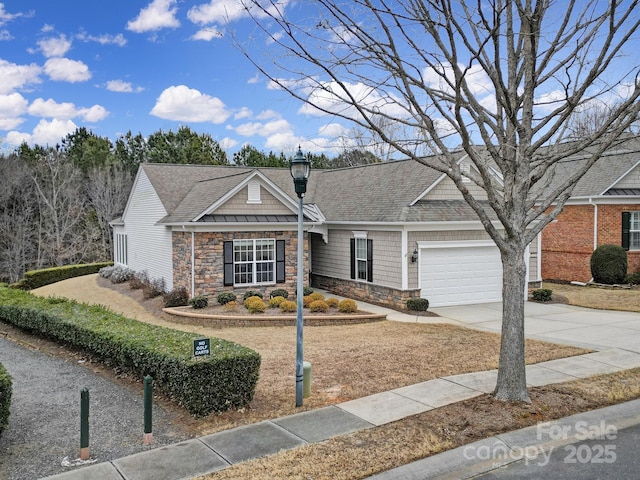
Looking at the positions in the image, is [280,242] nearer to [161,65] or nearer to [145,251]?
[145,251]

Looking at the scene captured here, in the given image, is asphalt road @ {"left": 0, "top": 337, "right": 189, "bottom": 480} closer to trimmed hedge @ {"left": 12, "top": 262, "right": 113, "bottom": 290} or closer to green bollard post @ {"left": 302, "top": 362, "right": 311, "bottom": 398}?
green bollard post @ {"left": 302, "top": 362, "right": 311, "bottom": 398}

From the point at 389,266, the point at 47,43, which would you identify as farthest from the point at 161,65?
the point at 389,266

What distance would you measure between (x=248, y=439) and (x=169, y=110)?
4471 centimetres

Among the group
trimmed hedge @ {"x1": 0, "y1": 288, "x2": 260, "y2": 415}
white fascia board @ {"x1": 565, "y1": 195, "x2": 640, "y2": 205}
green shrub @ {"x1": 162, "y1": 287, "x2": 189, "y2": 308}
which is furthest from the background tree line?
trimmed hedge @ {"x1": 0, "y1": 288, "x2": 260, "y2": 415}

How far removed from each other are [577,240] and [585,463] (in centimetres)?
1918

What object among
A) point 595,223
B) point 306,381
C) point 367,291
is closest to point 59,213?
point 367,291

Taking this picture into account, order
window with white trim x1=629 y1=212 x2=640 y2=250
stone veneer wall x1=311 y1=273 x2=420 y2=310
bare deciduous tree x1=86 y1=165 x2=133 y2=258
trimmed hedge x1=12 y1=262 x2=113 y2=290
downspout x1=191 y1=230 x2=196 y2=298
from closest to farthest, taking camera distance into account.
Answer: stone veneer wall x1=311 y1=273 x2=420 y2=310, downspout x1=191 y1=230 x2=196 y2=298, window with white trim x1=629 y1=212 x2=640 y2=250, trimmed hedge x1=12 y1=262 x2=113 y2=290, bare deciduous tree x1=86 y1=165 x2=133 y2=258

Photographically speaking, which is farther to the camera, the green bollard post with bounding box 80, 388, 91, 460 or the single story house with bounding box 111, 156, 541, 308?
the single story house with bounding box 111, 156, 541, 308

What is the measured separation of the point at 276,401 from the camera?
26.2 ft

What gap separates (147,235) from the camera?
879 inches

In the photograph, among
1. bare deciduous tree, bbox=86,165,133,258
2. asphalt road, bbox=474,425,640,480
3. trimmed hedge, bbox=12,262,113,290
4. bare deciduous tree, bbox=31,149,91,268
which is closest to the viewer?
asphalt road, bbox=474,425,640,480

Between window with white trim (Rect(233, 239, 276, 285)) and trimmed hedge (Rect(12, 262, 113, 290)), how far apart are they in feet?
52.2

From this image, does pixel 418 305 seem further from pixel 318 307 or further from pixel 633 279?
pixel 633 279

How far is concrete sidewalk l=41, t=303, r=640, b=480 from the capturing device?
5789 millimetres
